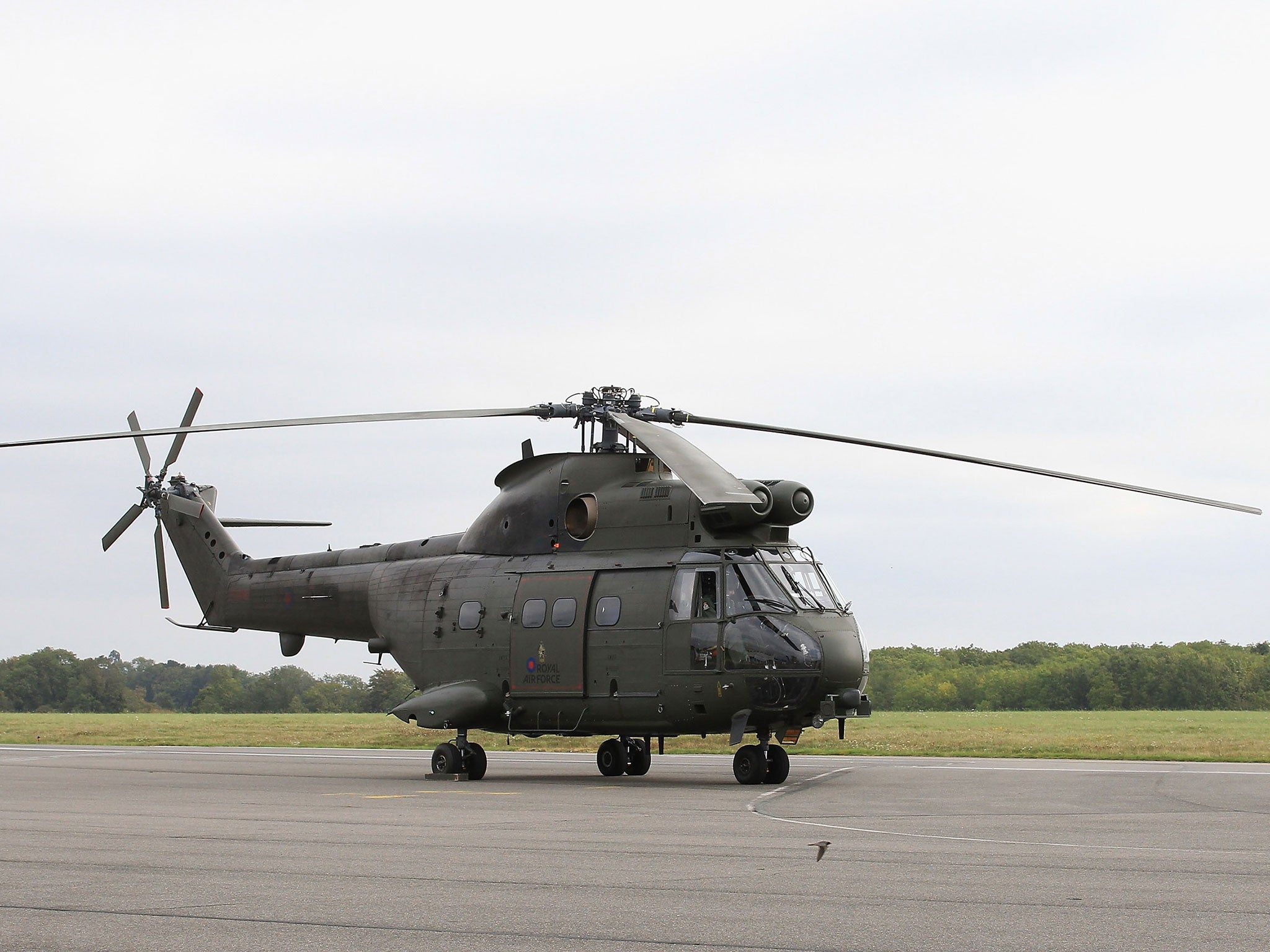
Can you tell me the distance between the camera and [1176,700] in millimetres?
76000

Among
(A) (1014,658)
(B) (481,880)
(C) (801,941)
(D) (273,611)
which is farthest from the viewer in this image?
(A) (1014,658)

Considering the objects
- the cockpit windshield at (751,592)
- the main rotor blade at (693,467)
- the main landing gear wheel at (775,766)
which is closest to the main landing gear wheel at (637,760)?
the main landing gear wheel at (775,766)

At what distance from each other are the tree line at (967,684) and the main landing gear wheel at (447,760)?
4713cm

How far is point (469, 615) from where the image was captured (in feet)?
78.8

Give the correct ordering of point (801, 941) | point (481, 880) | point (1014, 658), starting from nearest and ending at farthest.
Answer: point (801, 941) → point (481, 880) → point (1014, 658)

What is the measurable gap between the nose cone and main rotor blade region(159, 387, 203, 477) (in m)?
14.9

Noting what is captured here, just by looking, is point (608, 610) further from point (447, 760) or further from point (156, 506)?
point (156, 506)

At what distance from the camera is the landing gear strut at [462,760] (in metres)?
23.9

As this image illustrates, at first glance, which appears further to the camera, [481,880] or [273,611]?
[273,611]

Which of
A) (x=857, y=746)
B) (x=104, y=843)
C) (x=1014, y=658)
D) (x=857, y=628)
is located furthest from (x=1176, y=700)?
(x=104, y=843)

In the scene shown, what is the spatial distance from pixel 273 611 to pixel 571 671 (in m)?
8.36

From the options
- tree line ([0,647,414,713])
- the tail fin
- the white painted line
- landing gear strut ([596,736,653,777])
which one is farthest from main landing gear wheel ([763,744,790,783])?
→ tree line ([0,647,414,713])

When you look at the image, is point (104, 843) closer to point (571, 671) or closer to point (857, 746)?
point (571, 671)

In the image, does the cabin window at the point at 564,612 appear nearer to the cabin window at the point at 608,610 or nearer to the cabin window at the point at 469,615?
the cabin window at the point at 608,610
